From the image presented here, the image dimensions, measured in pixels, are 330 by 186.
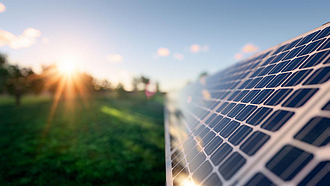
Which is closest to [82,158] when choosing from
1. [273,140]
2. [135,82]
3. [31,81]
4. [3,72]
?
[273,140]

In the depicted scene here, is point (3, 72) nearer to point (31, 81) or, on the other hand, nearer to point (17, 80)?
point (17, 80)

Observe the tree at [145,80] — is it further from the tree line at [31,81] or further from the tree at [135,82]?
the tree line at [31,81]

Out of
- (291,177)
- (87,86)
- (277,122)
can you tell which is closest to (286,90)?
(277,122)

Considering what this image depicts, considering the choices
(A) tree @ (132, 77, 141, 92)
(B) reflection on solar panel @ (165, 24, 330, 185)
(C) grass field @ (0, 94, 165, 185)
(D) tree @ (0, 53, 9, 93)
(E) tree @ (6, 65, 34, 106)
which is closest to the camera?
(B) reflection on solar panel @ (165, 24, 330, 185)

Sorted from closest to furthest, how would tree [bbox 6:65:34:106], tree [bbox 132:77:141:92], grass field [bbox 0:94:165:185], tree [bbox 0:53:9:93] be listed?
grass field [bbox 0:94:165:185] < tree [bbox 0:53:9:93] < tree [bbox 6:65:34:106] < tree [bbox 132:77:141:92]

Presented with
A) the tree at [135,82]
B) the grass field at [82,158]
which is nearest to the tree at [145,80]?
the tree at [135,82]

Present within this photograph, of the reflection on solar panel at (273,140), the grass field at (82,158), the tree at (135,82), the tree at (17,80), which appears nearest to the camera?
the reflection on solar panel at (273,140)

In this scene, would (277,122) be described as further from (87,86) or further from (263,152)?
(87,86)

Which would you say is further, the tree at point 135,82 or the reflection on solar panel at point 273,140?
the tree at point 135,82

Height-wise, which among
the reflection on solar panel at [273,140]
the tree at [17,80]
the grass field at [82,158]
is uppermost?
the tree at [17,80]

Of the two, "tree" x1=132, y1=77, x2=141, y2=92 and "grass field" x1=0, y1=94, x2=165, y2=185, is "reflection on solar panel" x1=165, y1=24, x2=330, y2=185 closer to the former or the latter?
"grass field" x1=0, y1=94, x2=165, y2=185

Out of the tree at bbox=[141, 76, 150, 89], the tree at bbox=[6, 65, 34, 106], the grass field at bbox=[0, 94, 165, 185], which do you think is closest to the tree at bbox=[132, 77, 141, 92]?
the tree at bbox=[141, 76, 150, 89]

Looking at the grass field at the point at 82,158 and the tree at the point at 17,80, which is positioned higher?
the tree at the point at 17,80

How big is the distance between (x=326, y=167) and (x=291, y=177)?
541 mm
